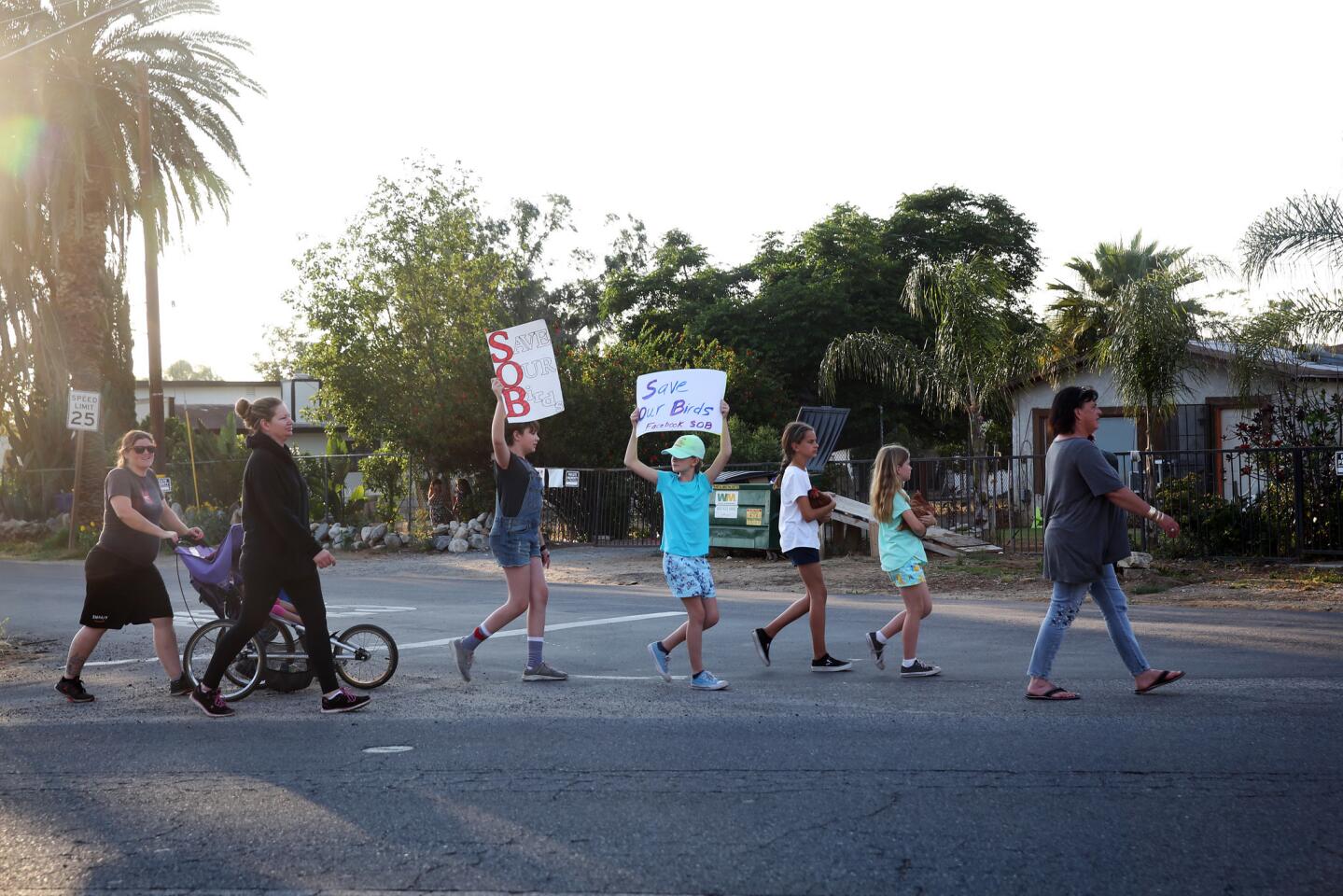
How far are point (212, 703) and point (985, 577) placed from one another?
441 inches

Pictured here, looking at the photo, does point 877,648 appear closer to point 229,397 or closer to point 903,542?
point 903,542

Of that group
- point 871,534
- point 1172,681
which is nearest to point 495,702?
point 1172,681

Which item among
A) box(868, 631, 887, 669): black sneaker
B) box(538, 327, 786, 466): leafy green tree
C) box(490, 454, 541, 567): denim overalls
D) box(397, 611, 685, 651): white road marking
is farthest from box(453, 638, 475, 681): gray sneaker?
box(538, 327, 786, 466): leafy green tree

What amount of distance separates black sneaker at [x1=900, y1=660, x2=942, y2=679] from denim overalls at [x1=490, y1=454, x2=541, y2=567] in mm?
2550

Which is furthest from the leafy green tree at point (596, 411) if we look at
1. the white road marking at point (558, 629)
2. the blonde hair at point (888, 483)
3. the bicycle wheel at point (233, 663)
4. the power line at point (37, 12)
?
the bicycle wheel at point (233, 663)

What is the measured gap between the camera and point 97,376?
25406 mm

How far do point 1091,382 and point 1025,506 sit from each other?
6.92 m

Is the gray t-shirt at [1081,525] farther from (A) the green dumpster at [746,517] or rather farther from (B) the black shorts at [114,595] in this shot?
(A) the green dumpster at [746,517]

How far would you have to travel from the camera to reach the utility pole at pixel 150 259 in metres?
23.3

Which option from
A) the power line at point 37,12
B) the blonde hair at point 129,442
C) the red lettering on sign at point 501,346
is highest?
the power line at point 37,12

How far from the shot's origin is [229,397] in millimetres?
64500

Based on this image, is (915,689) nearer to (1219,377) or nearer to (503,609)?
(503,609)

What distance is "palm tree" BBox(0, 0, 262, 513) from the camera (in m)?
23.3

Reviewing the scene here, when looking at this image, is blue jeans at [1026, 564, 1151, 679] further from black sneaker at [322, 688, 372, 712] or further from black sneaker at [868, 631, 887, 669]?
black sneaker at [322, 688, 372, 712]
